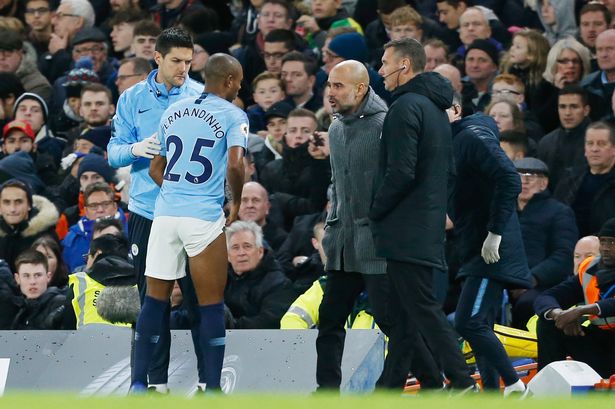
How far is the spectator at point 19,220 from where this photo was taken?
14492 millimetres

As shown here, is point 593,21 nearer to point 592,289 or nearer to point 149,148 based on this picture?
point 592,289

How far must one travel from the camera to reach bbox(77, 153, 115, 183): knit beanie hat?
14805mm

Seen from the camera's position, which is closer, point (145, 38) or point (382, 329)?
point (382, 329)

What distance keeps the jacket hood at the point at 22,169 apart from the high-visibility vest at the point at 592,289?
6.03 meters

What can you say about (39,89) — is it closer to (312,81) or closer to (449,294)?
(312,81)

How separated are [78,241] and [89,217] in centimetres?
27

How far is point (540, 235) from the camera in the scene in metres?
13.0

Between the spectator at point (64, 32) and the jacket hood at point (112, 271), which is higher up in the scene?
the spectator at point (64, 32)

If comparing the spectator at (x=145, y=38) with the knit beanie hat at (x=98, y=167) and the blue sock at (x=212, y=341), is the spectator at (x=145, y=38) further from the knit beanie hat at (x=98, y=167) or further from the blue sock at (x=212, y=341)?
the blue sock at (x=212, y=341)

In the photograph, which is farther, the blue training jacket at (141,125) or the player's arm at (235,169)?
the blue training jacket at (141,125)

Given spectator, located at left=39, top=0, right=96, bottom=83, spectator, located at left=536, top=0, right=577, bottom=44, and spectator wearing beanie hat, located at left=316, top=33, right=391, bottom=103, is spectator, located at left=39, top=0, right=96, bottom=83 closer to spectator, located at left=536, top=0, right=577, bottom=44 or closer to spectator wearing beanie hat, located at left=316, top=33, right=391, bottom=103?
spectator wearing beanie hat, located at left=316, top=33, right=391, bottom=103

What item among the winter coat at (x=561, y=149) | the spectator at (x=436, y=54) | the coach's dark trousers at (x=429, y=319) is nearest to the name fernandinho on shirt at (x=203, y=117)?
the coach's dark trousers at (x=429, y=319)

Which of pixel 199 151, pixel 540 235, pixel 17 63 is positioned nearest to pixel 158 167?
pixel 199 151

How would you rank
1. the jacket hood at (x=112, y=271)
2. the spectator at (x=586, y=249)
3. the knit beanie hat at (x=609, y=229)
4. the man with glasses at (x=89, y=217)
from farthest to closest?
the man with glasses at (x=89, y=217) → the spectator at (x=586, y=249) → the jacket hood at (x=112, y=271) → the knit beanie hat at (x=609, y=229)
